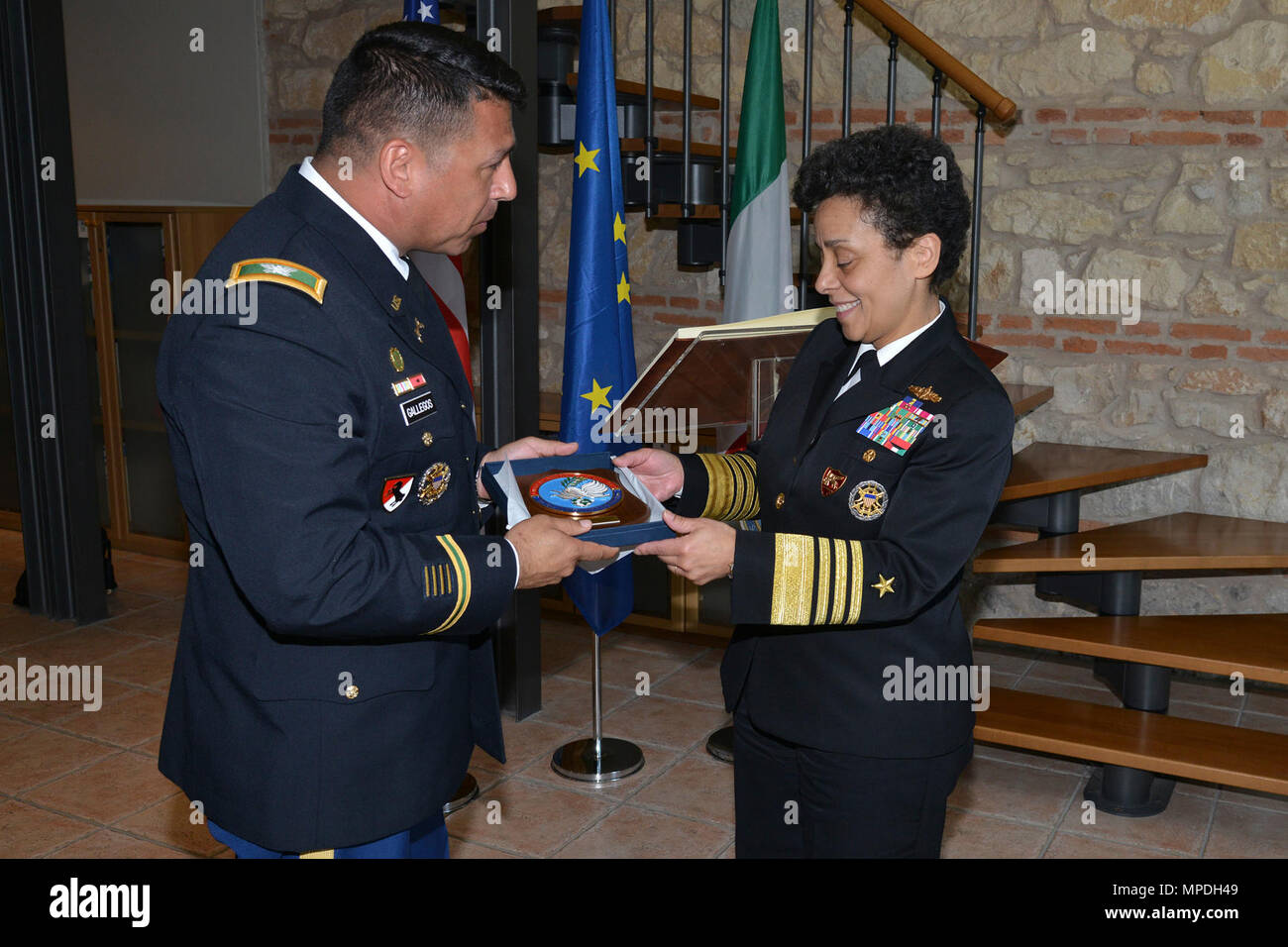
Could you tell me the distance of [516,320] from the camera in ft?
12.3

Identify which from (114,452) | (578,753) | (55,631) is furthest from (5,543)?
(578,753)

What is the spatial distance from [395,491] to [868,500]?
0.74m

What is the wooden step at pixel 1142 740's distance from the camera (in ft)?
9.87

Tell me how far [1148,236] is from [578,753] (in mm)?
2620

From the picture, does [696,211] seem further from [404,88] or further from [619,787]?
[404,88]

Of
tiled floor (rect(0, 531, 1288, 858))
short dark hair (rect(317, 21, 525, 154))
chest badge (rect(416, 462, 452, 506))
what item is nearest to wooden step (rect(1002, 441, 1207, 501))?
tiled floor (rect(0, 531, 1288, 858))

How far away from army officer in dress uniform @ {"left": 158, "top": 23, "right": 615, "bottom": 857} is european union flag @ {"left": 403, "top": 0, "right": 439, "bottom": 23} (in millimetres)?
1934

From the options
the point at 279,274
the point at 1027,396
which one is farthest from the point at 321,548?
the point at 1027,396

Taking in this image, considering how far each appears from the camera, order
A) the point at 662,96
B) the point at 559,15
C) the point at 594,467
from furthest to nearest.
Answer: the point at 662,96
the point at 559,15
the point at 594,467

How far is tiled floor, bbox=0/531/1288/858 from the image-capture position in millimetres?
3068

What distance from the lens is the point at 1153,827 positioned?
3.17 metres

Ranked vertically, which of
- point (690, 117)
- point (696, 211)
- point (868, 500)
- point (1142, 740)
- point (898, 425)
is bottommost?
point (1142, 740)

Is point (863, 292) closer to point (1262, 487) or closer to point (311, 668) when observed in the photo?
point (311, 668)

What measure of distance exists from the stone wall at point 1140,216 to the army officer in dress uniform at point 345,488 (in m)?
3.00
